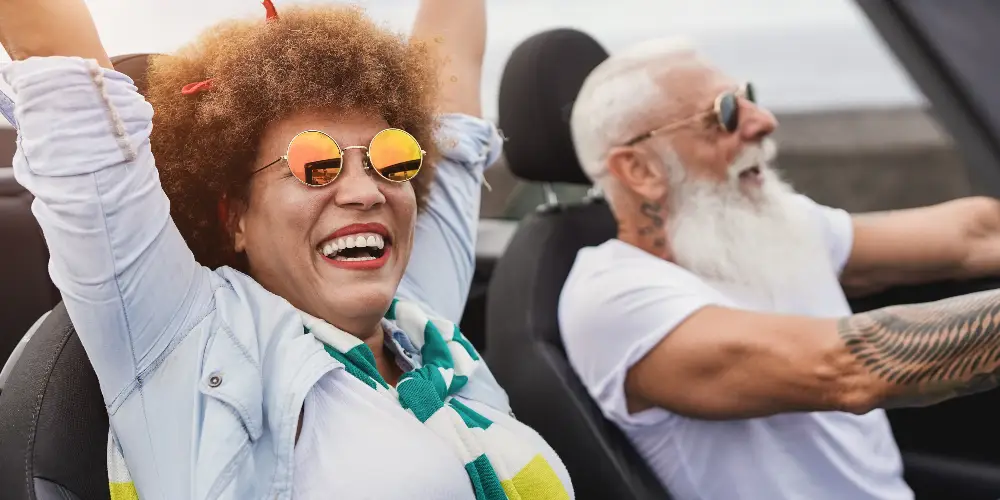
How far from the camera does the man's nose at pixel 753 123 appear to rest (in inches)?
77.2

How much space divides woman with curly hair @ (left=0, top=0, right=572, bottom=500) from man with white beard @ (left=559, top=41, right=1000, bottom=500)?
467 millimetres

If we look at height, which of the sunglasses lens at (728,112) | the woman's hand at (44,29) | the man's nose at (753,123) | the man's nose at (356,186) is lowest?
the man's nose at (753,123)

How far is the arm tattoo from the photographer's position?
1.28m

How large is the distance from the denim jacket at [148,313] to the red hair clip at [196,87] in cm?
13

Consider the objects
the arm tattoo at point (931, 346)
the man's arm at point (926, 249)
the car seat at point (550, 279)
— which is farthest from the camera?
the man's arm at point (926, 249)

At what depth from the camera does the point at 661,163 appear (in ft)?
6.62

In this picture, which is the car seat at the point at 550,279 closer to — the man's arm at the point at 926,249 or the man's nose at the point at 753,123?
the man's nose at the point at 753,123

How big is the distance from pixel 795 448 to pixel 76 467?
1.22m

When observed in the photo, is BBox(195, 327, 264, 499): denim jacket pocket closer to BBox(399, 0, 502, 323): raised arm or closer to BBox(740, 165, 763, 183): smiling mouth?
BBox(399, 0, 502, 323): raised arm

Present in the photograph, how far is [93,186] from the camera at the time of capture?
3.22 ft

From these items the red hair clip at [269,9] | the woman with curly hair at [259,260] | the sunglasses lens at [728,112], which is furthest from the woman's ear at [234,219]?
the sunglasses lens at [728,112]

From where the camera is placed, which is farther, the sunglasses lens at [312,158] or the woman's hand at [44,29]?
the sunglasses lens at [312,158]

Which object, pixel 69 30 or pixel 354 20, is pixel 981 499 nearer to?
pixel 354 20

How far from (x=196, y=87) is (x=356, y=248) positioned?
28 cm
